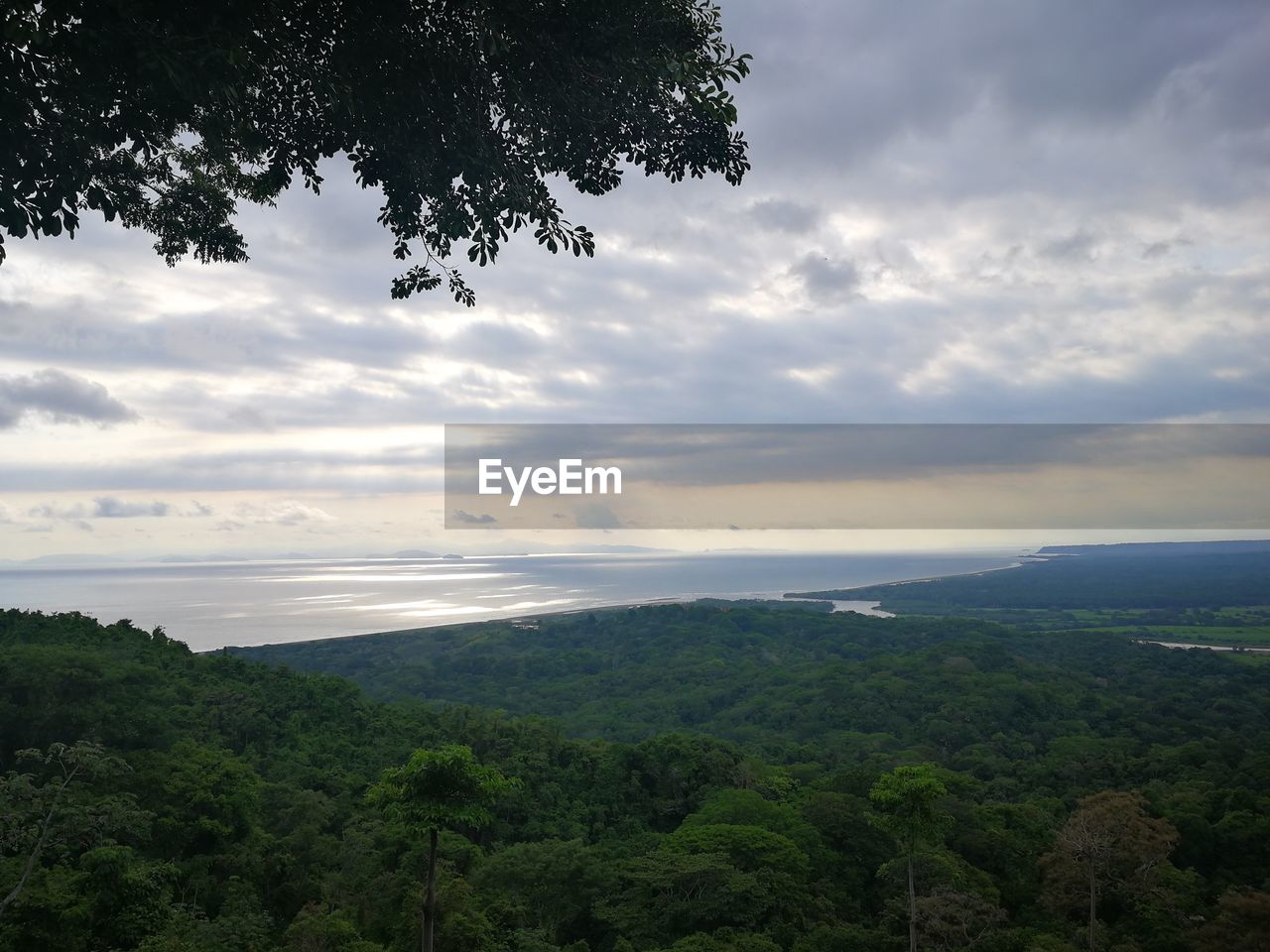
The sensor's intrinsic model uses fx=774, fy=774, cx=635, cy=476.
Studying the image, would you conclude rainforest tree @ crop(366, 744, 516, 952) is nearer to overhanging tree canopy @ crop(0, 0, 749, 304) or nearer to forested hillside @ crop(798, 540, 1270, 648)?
overhanging tree canopy @ crop(0, 0, 749, 304)

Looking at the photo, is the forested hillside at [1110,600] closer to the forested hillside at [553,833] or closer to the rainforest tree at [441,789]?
the forested hillside at [553,833]

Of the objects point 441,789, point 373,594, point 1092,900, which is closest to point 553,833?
point 441,789

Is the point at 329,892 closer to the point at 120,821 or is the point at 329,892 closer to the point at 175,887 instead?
the point at 175,887

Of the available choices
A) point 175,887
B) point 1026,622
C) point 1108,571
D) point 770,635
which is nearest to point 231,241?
point 175,887

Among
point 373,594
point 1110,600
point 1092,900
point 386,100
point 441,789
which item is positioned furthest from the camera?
point 1110,600

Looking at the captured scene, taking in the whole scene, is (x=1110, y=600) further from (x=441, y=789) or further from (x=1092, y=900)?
(x=441, y=789)

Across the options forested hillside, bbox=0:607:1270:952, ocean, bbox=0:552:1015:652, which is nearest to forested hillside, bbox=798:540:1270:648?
ocean, bbox=0:552:1015:652
